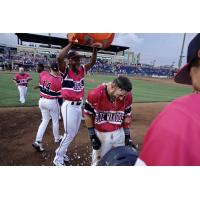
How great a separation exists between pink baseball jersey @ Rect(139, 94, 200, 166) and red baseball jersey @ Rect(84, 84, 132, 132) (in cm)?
187

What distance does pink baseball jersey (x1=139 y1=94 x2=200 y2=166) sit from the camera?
59cm

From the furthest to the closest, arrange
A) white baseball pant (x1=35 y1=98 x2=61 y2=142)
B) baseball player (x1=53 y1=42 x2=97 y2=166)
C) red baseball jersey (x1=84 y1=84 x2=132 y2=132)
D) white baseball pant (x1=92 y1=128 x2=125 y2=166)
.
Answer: white baseball pant (x1=35 y1=98 x2=61 y2=142) → baseball player (x1=53 y1=42 x2=97 y2=166) → white baseball pant (x1=92 y1=128 x2=125 y2=166) → red baseball jersey (x1=84 y1=84 x2=132 y2=132)

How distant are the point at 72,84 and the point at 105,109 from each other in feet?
2.54

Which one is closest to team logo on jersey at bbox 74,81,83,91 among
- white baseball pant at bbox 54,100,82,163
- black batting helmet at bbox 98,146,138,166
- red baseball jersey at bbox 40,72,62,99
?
white baseball pant at bbox 54,100,82,163

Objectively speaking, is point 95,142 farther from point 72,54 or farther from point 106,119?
point 72,54

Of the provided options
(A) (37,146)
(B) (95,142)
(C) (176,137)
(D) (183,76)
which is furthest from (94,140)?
(C) (176,137)

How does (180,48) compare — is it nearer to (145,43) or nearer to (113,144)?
(145,43)

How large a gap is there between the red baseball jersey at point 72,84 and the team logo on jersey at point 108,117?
669 mm

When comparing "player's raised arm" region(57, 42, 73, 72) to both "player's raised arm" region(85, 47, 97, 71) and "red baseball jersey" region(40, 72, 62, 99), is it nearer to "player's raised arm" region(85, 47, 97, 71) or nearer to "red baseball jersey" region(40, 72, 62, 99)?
"player's raised arm" region(85, 47, 97, 71)

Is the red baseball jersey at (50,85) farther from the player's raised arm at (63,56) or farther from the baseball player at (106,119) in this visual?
the baseball player at (106,119)
